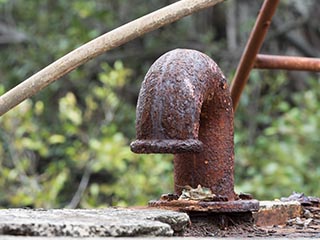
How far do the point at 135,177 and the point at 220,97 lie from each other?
10.2 ft

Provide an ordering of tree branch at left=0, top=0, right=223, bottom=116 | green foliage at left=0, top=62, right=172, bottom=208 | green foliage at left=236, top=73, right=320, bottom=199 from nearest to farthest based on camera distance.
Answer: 1. tree branch at left=0, top=0, right=223, bottom=116
2. green foliage at left=0, top=62, right=172, bottom=208
3. green foliage at left=236, top=73, right=320, bottom=199

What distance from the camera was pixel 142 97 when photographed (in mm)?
2281

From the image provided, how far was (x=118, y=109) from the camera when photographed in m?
6.77

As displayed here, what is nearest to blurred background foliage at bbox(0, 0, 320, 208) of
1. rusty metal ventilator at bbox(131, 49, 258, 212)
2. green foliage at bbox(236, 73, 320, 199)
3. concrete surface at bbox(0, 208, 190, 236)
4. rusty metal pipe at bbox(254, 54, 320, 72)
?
green foliage at bbox(236, 73, 320, 199)

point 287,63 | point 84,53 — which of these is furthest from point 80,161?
point 84,53

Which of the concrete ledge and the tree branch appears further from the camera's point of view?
the concrete ledge

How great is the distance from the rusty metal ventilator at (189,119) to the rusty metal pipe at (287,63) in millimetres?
684

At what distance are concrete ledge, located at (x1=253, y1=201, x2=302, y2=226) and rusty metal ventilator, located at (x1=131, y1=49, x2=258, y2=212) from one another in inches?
8.4

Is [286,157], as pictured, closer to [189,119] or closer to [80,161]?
[80,161]

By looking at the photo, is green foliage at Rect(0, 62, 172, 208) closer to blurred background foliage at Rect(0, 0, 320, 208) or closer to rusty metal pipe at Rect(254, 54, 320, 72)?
blurred background foliage at Rect(0, 0, 320, 208)

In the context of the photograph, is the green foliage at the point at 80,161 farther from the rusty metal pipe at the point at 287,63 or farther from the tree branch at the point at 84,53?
the tree branch at the point at 84,53

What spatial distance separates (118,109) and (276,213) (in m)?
4.09

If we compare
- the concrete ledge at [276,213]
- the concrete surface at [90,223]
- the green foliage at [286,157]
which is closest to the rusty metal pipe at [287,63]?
the concrete ledge at [276,213]

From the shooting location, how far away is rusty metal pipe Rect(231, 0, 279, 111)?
2943 mm
